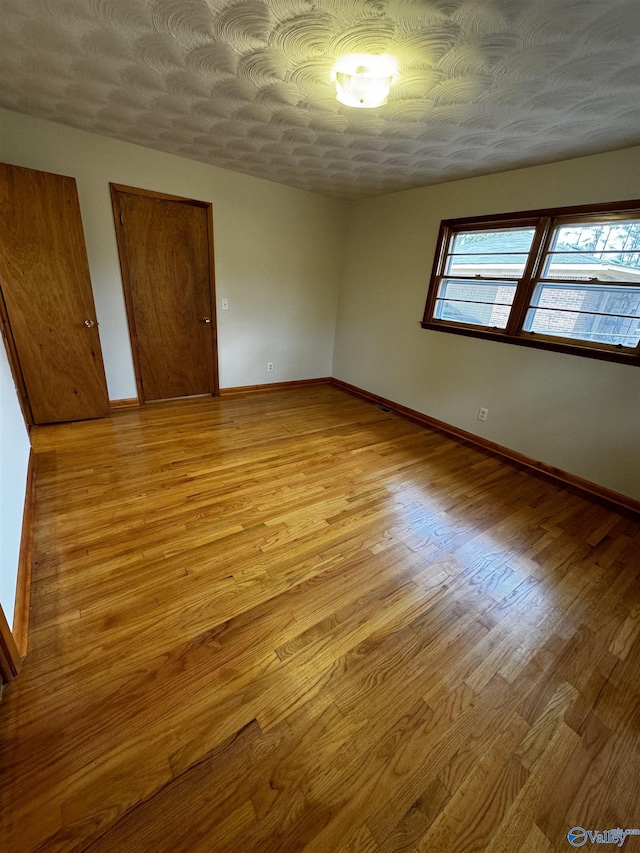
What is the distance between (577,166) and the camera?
2.38 meters

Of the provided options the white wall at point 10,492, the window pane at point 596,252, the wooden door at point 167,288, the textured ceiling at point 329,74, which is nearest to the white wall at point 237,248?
the wooden door at point 167,288

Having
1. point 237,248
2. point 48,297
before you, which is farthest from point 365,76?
point 48,297

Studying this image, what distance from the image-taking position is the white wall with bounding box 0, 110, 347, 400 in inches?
108

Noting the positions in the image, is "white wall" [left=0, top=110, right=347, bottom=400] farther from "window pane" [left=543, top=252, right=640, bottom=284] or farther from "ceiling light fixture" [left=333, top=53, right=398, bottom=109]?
"window pane" [left=543, top=252, right=640, bottom=284]

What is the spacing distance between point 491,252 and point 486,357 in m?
0.95

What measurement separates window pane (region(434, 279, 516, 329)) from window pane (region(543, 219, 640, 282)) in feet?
1.19

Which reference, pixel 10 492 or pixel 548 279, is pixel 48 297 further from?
pixel 548 279

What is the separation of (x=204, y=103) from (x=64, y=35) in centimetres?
74

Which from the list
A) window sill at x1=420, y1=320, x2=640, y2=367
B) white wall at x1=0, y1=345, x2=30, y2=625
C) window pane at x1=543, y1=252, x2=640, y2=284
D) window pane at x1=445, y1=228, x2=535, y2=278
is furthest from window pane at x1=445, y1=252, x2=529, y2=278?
white wall at x1=0, y1=345, x2=30, y2=625

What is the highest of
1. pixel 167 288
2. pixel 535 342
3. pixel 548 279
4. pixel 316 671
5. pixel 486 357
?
pixel 548 279

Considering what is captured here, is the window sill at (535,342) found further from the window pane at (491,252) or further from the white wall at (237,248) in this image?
the white wall at (237,248)

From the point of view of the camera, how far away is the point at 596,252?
7.86 ft

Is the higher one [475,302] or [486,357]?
[475,302]

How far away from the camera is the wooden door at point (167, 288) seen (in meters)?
3.17
